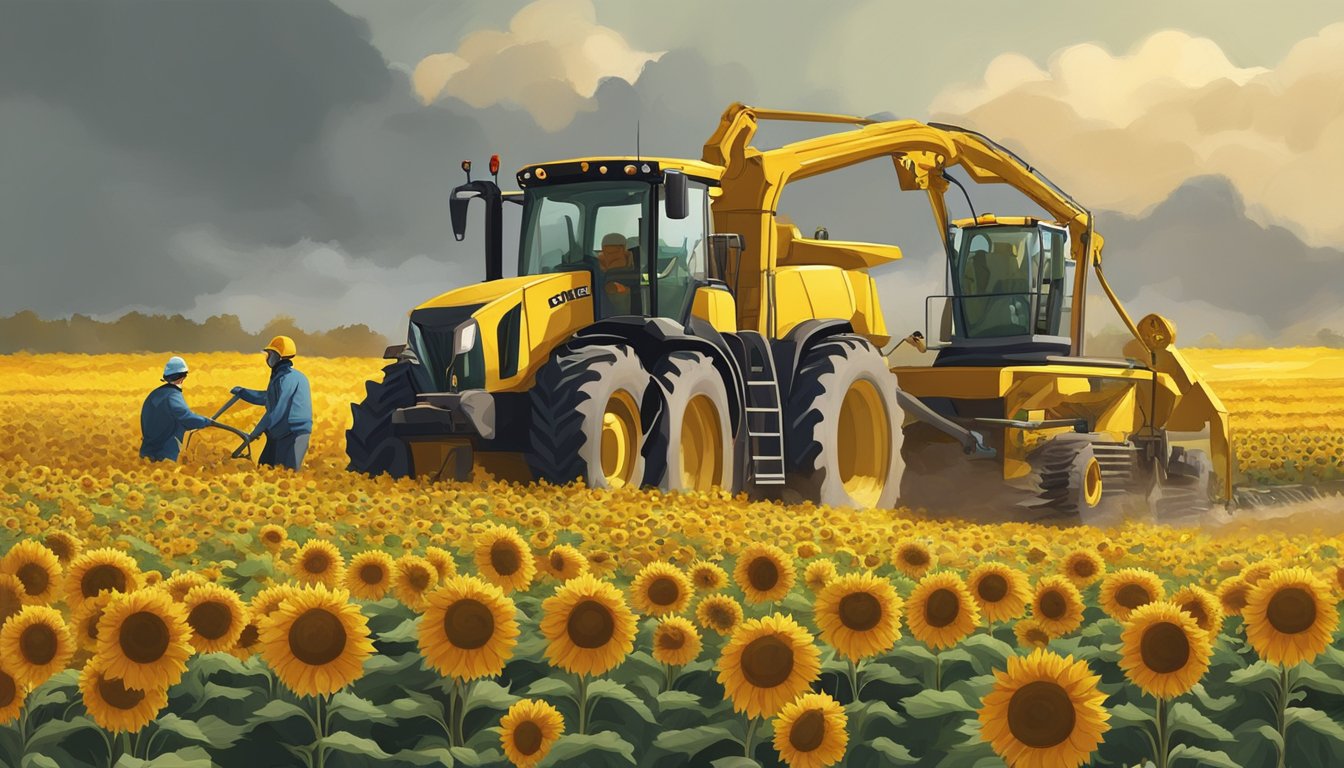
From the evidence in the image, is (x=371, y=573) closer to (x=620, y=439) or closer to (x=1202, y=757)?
(x=1202, y=757)

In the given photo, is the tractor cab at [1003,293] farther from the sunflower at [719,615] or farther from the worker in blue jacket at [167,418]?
the sunflower at [719,615]

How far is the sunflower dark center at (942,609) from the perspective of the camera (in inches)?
198

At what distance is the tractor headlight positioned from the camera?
11469mm

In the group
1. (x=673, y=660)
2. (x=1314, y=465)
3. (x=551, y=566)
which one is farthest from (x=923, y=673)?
(x=1314, y=465)

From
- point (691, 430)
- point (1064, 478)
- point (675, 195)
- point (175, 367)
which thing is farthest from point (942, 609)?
point (175, 367)

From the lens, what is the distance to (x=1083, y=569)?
245 inches

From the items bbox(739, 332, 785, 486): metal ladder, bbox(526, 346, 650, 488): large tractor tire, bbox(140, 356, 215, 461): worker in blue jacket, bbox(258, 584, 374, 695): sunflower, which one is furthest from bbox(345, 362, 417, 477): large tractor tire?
bbox(258, 584, 374, 695): sunflower

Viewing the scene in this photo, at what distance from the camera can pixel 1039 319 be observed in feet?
55.8

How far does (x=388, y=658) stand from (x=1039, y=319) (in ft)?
42.7

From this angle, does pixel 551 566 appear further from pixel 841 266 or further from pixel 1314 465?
pixel 1314 465

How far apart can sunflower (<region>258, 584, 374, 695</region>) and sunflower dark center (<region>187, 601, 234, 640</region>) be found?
1.90ft

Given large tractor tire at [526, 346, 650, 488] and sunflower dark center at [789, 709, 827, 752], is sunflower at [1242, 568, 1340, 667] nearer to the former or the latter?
sunflower dark center at [789, 709, 827, 752]

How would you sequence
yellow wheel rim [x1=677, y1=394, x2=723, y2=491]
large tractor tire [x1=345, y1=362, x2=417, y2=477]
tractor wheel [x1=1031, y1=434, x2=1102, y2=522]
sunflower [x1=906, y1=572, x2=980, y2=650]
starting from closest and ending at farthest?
1. sunflower [x1=906, y1=572, x2=980, y2=650]
2. yellow wheel rim [x1=677, y1=394, x2=723, y2=491]
3. large tractor tire [x1=345, y1=362, x2=417, y2=477]
4. tractor wheel [x1=1031, y1=434, x2=1102, y2=522]

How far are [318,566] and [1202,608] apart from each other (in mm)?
3247
